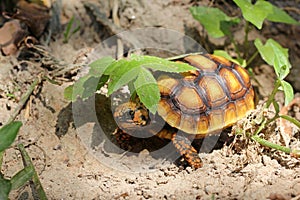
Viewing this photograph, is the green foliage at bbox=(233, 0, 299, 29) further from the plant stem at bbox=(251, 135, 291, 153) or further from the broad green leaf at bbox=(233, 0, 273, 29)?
the plant stem at bbox=(251, 135, 291, 153)

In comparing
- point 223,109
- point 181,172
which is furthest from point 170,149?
point 223,109

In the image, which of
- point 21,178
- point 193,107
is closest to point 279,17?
point 193,107

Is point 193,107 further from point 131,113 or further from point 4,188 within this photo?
point 4,188

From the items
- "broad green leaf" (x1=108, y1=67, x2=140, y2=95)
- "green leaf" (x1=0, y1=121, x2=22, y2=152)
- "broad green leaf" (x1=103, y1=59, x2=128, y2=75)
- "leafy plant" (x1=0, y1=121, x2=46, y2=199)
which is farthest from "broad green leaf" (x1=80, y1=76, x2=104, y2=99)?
"green leaf" (x1=0, y1=121, x2=22, y2=152)

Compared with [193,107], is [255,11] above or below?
above

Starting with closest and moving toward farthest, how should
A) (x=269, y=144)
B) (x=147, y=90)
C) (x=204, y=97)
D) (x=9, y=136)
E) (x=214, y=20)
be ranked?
(x=9, y=136) → (x=147, y=90) → (x=269, y=144) → (x=204, y=97) → (x=214, y=20)

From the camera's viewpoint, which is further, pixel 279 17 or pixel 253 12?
pixel 279 17
